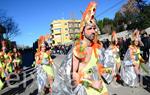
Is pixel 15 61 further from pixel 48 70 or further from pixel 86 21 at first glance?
pixel 86 21

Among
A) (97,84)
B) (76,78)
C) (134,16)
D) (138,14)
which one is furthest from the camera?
(134,16)

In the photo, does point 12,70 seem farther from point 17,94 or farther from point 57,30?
point 57,30

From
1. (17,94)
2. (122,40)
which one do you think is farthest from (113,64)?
(122,40)

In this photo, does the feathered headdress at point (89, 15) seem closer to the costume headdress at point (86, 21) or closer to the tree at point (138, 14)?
the costume headdress at point (86, 21)

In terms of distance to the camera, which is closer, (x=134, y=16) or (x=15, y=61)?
(x=15, y=61)

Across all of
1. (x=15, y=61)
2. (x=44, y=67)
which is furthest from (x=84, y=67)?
(x=15, y=61)

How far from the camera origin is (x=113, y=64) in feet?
46.4

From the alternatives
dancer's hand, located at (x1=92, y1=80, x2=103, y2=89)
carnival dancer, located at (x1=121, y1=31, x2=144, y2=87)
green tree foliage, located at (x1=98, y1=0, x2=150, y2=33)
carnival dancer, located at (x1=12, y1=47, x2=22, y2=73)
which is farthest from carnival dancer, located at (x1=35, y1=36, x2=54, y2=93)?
green tree foliage, located at (x1=98, y1=0, x2=150, y2=33)

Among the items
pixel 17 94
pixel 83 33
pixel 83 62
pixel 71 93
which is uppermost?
pixel 83 33

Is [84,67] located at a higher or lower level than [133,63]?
higher

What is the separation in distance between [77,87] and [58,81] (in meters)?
0.28

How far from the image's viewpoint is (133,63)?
12.5 metres

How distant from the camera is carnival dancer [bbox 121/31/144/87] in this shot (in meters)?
12.3

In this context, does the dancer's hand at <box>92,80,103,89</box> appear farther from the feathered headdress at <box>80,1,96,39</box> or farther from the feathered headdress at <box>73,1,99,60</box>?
the feathered headdress at <box>80,1,96,39</box>
